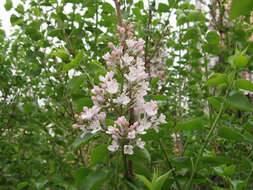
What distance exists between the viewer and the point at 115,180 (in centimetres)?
78

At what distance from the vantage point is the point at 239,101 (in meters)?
0.74

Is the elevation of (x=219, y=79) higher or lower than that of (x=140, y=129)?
higher

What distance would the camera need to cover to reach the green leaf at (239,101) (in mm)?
720

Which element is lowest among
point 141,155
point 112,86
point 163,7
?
point 141,155

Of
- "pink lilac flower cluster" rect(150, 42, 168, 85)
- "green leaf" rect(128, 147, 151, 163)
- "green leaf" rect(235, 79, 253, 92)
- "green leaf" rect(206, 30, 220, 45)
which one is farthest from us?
"pink lilac flower cluster" rect(150, 42, 168, 85)

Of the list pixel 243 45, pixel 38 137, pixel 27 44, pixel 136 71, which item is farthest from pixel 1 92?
pixel 243 45

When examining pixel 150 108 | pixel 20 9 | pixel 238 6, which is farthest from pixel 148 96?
pixel 20 9

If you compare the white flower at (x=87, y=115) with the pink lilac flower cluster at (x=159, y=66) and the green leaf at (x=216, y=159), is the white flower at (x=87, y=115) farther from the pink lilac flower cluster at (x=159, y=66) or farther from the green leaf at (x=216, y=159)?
the pink lilac flower cluster at (x=159, y=66)

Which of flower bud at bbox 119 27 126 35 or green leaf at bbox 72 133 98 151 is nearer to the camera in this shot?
green leaf at bbox 72 133 98 151

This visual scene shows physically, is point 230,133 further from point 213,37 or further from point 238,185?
point 213,37

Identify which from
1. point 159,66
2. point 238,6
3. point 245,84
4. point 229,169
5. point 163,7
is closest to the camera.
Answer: point 238,6

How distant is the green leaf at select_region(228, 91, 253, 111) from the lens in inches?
28.3

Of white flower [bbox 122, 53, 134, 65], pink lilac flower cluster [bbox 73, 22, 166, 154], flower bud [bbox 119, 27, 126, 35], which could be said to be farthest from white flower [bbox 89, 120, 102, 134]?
flower bud [bbox 119, 27, 126, 35]

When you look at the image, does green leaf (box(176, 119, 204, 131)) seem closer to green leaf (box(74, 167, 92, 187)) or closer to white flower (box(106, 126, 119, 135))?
white flower (box(106, 126, 119, 135))
